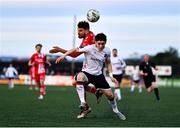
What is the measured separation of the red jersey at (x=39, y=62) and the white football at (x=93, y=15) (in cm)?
1058

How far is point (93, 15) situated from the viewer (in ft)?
47.3

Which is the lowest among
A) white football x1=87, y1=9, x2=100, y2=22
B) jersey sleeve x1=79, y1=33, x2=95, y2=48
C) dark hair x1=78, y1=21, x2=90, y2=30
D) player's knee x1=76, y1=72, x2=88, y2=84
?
player's knee x1=76, y1=72, x2=88, y2=84

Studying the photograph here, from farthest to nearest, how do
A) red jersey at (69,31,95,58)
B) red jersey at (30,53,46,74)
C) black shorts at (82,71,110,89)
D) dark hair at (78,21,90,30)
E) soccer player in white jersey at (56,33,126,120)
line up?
red jersey at (30,53,46,74)
dark hair at (78,21,90,30)
red jersey at (69,31,95,58)
black shorts at (82,71,110,89)
soccer player in white jersey at (56,33,126,120)

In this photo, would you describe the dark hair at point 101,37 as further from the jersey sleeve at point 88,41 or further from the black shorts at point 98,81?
the black shorts at point 98,81

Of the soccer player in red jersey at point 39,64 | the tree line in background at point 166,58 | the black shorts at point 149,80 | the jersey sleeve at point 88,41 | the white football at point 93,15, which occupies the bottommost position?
the tree line in background at point 166,58

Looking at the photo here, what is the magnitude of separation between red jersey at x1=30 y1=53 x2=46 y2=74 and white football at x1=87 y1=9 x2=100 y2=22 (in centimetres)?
1058

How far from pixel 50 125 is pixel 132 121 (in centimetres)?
236

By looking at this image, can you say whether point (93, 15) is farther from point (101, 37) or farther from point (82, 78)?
point (82, 78)

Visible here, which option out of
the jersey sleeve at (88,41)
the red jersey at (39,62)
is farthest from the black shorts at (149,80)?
the jersey sleeve at (88,41)

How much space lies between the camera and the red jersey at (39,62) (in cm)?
2486

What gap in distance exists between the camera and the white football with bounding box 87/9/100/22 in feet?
47.2

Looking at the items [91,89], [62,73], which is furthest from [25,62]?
[91,89]

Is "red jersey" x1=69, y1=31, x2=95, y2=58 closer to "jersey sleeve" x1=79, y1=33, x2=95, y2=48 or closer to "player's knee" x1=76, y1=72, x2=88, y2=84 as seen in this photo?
"jersey sleeve" x1=79, y1=33, x2=95, y2=48

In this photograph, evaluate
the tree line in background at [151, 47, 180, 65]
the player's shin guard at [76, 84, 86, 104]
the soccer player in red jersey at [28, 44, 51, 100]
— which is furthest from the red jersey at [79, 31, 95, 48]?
the tree line in background at [151, 47, 180, 65]
